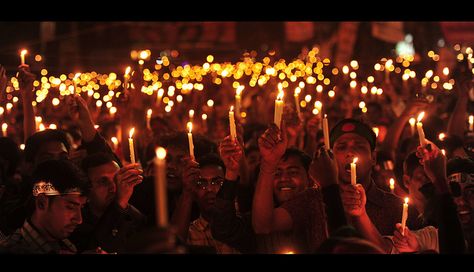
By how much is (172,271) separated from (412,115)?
4747 millimetres

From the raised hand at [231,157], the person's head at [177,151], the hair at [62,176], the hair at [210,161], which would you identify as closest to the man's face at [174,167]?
the person's head at [177,151]

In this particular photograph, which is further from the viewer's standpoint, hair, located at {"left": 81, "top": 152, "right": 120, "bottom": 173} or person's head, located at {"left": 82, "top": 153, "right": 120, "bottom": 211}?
hair, located at {"left": 81, "top": 152, "right": 120, "bottom": 173}

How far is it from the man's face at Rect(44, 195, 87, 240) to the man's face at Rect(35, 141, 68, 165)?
1540mm

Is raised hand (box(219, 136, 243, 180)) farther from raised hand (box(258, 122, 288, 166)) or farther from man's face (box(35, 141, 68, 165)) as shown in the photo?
man's face (box(35, 141, 68, 165))

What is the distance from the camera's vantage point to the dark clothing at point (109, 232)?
4.31m

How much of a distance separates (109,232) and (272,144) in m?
0.94

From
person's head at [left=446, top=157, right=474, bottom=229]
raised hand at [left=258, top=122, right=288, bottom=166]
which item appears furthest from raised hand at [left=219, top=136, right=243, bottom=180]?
person's head at [left=446, top=157, right=474, bottom=229]

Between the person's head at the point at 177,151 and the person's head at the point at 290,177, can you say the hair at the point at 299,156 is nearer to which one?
the person's head at the point at 290,177

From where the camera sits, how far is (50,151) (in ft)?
18.3

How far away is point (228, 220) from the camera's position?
4336 mm

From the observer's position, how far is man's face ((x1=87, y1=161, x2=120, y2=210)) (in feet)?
16.4
